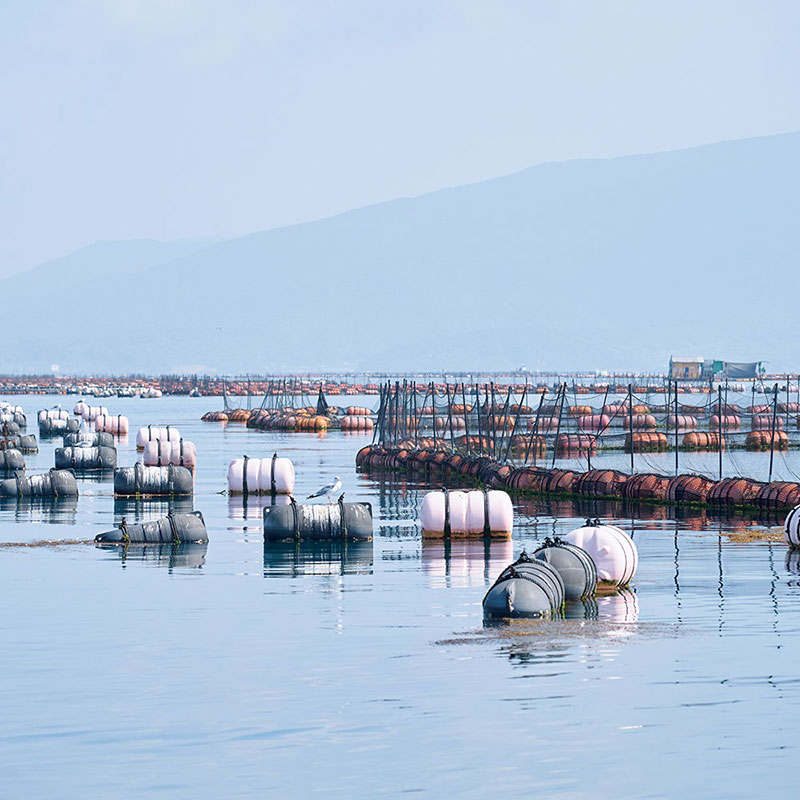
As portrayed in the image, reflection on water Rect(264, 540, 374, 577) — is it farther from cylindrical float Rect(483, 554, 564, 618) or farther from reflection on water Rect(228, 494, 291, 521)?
reflection on water Rect(228, 494, 291, 521)

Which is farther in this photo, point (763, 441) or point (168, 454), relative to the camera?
point (763, 441)

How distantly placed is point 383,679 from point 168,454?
5853 cm

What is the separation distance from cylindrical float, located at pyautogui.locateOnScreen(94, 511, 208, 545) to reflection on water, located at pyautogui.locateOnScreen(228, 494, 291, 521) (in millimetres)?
8561

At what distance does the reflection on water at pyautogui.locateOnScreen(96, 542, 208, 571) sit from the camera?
42.6m

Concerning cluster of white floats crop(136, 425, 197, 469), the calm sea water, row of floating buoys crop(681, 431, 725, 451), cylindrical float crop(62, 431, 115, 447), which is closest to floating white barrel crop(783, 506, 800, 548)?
the calm sea water

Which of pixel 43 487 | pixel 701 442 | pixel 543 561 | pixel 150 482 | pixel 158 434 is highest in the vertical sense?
pixel 158 434

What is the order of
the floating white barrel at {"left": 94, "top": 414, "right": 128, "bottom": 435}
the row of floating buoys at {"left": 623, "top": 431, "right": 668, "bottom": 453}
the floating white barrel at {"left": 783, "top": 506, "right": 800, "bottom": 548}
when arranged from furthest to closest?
the floating white barrel at {"left": 94, "top": 414, "right": 128, "bottom": 435}, the row of floating buoys at {"left": 623, "top": 431, "right": 668, "bottom": 453}, the floating white barrel at {"left": 783, "top": 506, "right": 800, "bottom": 548}

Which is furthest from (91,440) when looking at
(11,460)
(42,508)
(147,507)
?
(147,507)

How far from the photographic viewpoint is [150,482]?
65.2m

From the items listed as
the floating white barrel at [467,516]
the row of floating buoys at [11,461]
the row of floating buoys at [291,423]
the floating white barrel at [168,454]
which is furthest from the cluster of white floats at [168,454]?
the row of floating buoys at [291,423]

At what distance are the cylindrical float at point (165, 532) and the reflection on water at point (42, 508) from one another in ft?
25.6

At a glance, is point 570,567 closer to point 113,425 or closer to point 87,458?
point 87,458

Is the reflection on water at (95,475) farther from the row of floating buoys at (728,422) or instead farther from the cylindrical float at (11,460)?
the row of floating buoys at (728,422)

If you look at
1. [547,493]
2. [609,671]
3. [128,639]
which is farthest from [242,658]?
[547,493]
